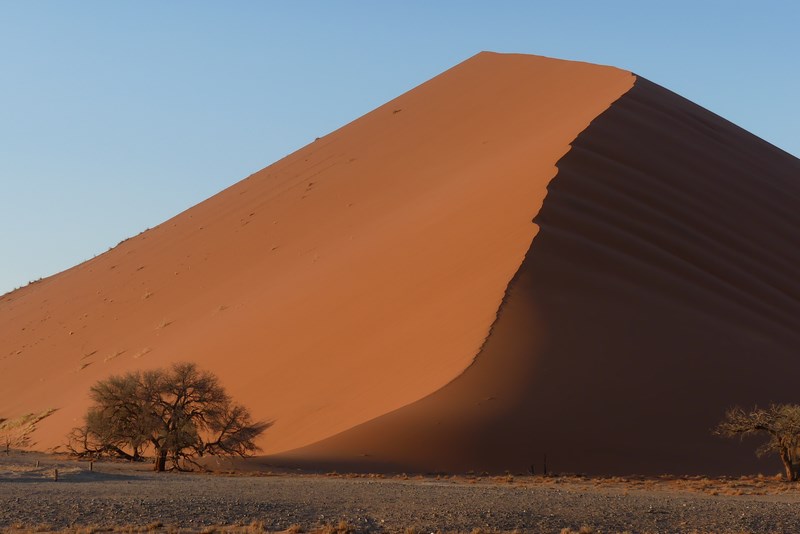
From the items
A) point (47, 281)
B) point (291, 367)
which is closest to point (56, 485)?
point (291, 367)

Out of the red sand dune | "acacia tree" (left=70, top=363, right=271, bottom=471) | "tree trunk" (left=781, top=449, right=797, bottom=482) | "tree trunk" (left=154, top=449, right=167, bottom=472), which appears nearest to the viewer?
"tree trunk" (left=781, top=449, right=797, bottom=482)

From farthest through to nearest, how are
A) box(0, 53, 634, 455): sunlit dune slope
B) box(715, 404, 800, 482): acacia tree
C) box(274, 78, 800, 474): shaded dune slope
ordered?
box(0, 53, 634, 455): sunlit dune slope, box(274, 78, 800, 474): shaded dune slope, box(715, 404, 800, 482): acacia tree

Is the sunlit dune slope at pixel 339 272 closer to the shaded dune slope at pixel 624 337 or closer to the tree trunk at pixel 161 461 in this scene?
the shaded dune slope at pixel 624 337

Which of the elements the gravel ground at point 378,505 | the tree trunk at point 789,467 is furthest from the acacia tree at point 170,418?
the tree trunk at point 789,467

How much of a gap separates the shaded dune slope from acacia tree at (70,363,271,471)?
1.05 metres

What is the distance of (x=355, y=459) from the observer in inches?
758

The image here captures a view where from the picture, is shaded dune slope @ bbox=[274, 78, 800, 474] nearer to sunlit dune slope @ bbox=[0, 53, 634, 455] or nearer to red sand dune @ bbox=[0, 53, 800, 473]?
red sand dune @ bbox=[0, 53, 800, 473]

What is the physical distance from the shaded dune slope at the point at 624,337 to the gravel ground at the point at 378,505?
213 centimetres

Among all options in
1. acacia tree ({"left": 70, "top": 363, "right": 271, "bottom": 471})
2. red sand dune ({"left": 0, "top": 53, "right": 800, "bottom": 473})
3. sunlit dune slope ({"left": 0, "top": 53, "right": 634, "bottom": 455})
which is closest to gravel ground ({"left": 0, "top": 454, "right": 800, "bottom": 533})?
acacia tree ({"left": 70, "top": 363, "right": 271, "bottom": 471})

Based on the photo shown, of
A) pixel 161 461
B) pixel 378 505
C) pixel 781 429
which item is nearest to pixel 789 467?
pixel 781 429

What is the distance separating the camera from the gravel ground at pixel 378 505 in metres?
12.6

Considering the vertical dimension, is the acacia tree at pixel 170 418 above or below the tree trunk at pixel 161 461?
above

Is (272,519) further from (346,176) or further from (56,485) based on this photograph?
(346,176)

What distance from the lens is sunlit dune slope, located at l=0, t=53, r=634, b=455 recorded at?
22875mm
